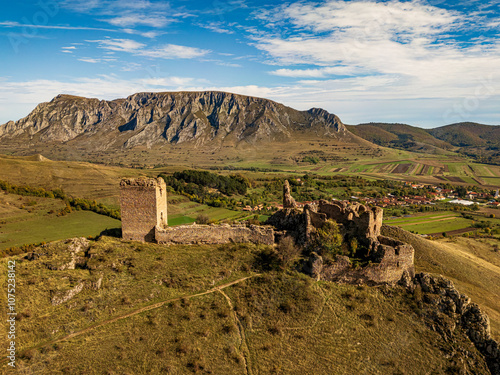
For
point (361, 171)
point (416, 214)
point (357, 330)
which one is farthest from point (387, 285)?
point (361, 171)

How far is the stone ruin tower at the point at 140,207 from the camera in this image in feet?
Result: 93.3

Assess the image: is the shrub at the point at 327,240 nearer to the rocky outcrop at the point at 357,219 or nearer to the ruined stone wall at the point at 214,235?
the rocky outcrop at the point at 357,219

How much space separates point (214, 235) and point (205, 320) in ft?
27.3

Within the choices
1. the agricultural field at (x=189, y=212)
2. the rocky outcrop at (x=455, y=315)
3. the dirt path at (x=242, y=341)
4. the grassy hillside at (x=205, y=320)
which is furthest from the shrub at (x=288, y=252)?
the agricultural field at (x=189, y=212)

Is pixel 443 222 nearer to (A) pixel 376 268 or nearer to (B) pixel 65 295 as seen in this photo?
(A) pixel 376 268

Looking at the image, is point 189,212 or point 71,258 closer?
point 71,258

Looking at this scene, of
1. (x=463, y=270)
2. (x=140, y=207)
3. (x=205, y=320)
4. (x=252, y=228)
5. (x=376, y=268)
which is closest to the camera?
(x=205, y=320)

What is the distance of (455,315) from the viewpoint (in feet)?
78.3

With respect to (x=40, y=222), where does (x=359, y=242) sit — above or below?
above

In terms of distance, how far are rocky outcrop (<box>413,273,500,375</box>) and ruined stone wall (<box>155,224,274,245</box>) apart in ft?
43.7

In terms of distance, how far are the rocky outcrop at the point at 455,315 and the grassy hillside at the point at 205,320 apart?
34.0 inches

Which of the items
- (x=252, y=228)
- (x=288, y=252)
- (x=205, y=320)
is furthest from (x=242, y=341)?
(x=252, y=228)

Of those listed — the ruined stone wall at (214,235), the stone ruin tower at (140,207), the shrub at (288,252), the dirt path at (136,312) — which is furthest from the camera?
the ruined stone wall at (214,235)

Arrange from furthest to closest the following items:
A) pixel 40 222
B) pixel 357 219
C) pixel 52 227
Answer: pixel 40 222 → pixel 52 227 → pixel 357 219
